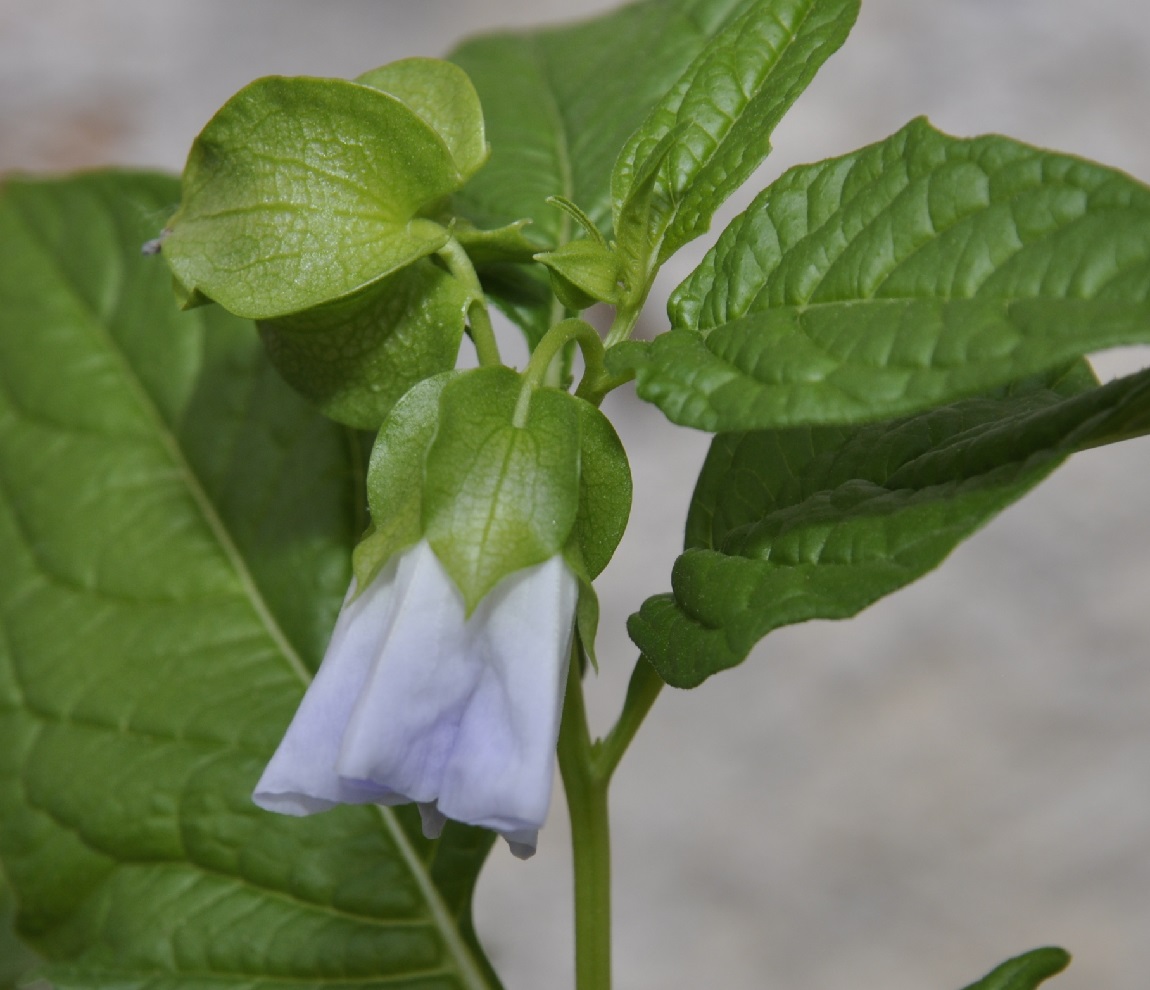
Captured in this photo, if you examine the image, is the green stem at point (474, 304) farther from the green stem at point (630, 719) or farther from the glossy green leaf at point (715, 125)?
the green stem at point (630, 719)

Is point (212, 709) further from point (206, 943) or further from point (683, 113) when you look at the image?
point (683, 113)

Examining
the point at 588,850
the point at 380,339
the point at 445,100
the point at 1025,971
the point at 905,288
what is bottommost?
the point at 1025,971

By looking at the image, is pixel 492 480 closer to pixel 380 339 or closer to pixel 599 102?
pixel 380 339

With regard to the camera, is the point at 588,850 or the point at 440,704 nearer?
the point at 440,704

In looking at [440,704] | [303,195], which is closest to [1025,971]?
[440,704]

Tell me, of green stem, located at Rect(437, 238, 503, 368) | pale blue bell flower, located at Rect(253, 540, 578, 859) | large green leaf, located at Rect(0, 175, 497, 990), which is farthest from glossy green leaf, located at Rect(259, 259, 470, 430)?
large green leaf, located at Rect(0, 175, 497, 990)

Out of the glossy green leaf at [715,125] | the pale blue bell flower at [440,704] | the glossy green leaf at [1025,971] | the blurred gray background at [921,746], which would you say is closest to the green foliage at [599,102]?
the glossy green leaf at [715,125]
